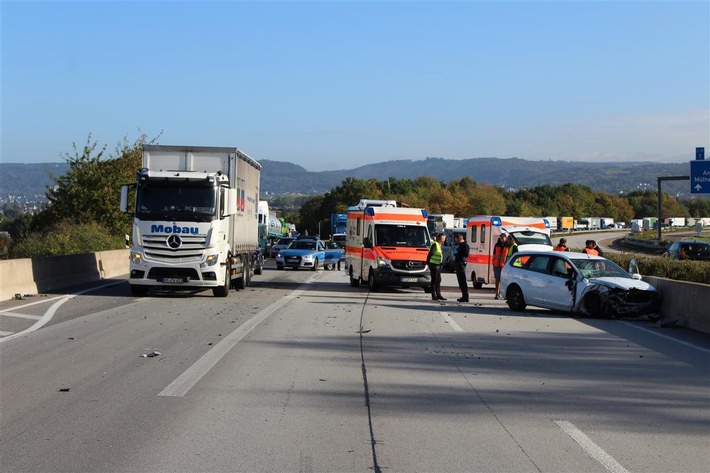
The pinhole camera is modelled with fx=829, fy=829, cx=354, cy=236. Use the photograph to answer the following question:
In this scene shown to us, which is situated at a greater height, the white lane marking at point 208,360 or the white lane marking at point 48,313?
the white lane marking at point 208,360

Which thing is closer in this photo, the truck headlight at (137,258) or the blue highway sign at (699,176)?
the truck headlight at (137,258)

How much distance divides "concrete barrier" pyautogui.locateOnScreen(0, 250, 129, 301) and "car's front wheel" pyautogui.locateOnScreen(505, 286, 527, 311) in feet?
40.9

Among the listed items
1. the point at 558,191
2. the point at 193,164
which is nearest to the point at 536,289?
the point at 193,164

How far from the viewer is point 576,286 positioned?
62.1 ft

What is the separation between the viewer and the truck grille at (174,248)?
69.2 ft

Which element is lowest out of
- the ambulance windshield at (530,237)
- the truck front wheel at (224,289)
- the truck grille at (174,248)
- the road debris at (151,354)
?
the road debris at (151,354)

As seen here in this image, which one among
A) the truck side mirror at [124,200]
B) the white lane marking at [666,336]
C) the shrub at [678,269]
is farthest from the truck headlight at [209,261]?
the shrub at [678,269]

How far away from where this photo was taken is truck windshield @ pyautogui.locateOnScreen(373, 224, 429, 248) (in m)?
26.8

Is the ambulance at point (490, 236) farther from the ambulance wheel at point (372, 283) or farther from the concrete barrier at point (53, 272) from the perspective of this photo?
the concrete barrier at point (53, 272)

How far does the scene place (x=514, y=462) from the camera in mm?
6762

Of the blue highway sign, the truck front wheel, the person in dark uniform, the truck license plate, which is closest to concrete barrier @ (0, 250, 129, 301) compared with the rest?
the truck license plate

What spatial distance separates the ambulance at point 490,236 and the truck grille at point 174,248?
11764 mm

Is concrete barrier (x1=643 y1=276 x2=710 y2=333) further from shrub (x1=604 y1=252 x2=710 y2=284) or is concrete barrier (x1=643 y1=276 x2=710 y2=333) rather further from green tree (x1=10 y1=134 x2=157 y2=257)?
green tree (x1=10 y1=134 x2=157 y2=257)

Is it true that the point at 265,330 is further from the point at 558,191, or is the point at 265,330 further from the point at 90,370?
the point at 558,191
